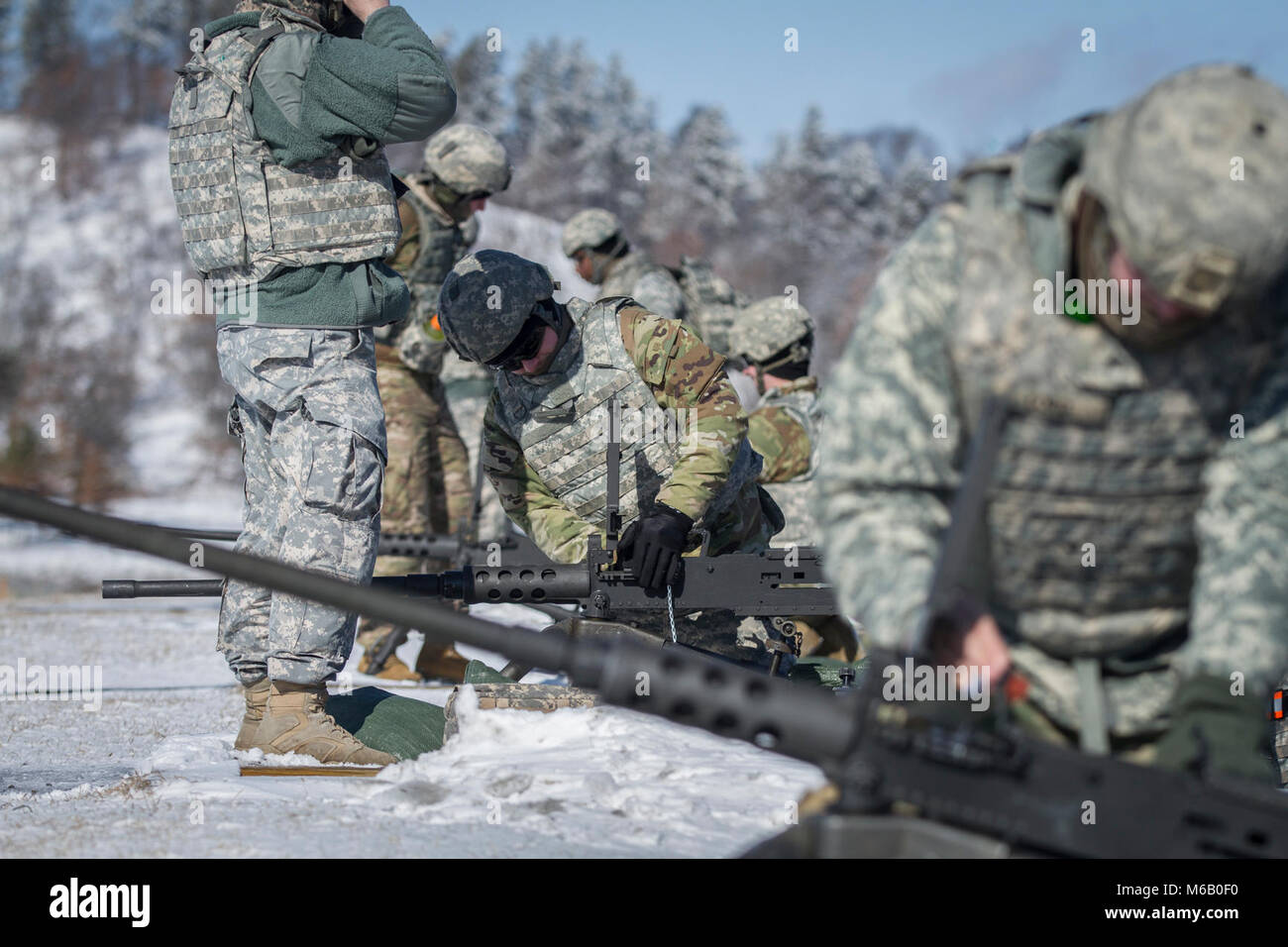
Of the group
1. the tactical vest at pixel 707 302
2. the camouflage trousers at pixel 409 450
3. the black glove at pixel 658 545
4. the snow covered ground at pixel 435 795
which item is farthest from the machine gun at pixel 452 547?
the tactical vest at pixel 707 302

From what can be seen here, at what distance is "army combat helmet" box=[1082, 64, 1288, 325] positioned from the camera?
6.81 ft

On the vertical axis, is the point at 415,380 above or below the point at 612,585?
above

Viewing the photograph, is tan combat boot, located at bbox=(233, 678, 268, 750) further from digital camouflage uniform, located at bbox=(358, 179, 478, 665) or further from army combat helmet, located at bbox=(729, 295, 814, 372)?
army combat helmet, located at bbox=(729, 295, 814, 372)

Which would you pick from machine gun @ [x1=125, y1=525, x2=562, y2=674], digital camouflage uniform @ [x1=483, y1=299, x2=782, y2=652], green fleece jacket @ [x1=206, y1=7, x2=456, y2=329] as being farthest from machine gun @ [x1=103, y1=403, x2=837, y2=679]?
machine gun @ [x1=125, y1=525, x2=562, y2=674]

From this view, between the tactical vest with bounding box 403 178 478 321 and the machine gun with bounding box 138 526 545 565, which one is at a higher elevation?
the tactical vest with bounding box 403 178 478 321

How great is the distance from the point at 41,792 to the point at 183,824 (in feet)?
2.85

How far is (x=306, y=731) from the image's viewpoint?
4.18 metres

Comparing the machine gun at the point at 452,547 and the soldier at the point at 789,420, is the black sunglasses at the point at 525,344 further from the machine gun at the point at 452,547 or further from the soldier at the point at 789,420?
the soldier at the point at 789,420

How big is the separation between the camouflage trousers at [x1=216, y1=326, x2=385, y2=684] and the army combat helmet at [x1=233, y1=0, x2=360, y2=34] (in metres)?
1.07

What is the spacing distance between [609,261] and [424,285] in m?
Answer: 2.04

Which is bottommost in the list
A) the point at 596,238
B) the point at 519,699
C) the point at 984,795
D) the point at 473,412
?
the point at 519,699

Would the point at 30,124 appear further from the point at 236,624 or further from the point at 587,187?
the point at 236,624

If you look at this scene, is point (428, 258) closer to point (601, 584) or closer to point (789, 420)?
point (789, 420)

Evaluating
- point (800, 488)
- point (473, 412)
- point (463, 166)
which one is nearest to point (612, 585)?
point (800, 488)
